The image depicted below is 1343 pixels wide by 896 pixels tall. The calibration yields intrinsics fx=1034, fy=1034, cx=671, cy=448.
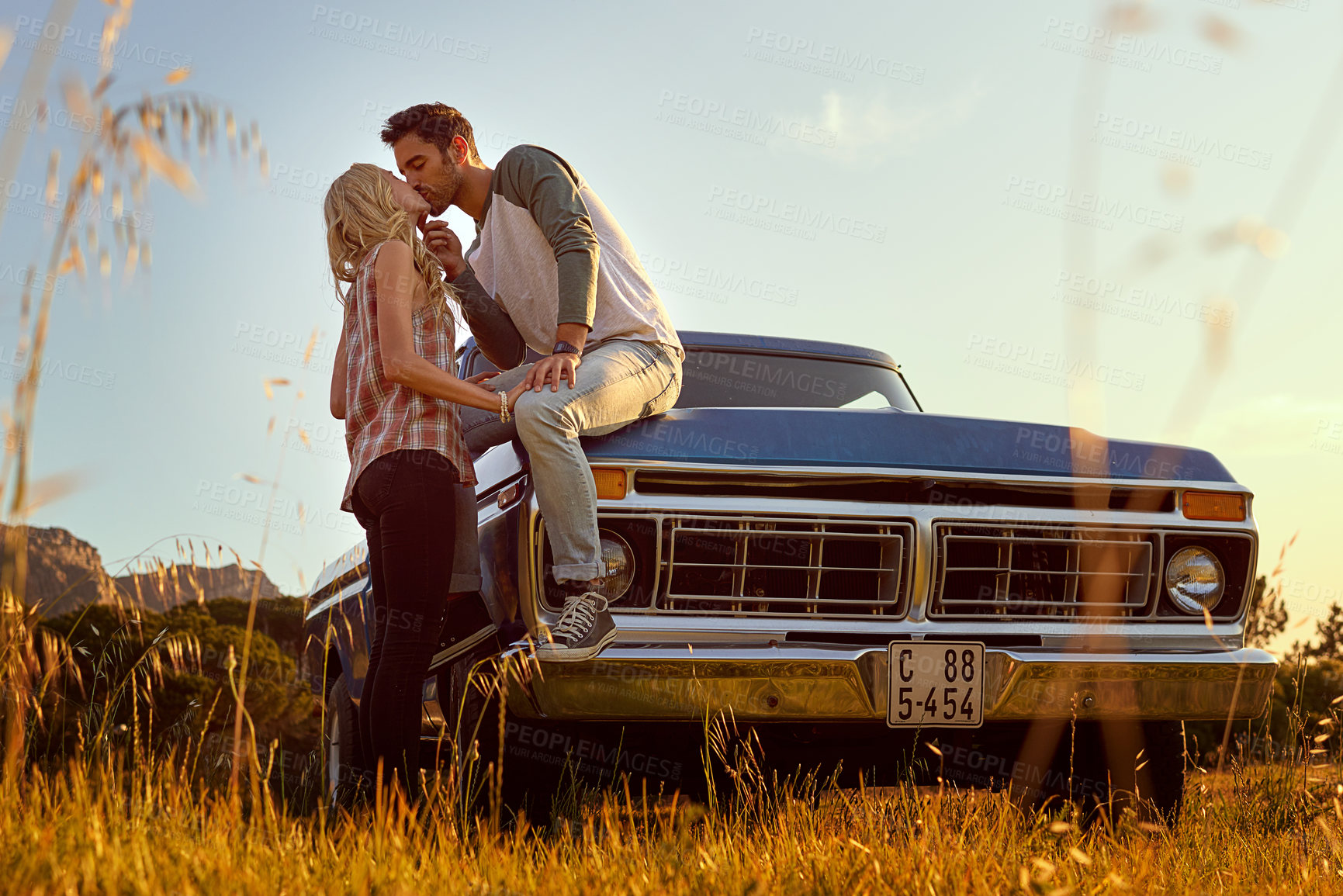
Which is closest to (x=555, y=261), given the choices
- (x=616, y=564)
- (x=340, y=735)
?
(x=616, y=564)

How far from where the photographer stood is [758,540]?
113 inches

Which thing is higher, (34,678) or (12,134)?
(12,134)

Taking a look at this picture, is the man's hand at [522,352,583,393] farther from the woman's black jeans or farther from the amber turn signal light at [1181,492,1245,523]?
the amber turn signal light at [1181,492,1245,523]

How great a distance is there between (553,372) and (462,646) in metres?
0.84

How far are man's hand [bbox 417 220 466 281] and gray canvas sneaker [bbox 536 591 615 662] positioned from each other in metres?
1.06

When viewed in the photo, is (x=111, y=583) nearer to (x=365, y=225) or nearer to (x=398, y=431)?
(x=398, y=431)

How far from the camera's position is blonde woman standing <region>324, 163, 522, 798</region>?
8.05 ft

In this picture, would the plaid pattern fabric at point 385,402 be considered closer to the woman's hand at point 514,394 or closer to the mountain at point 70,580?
the woman's hand at point 514,394

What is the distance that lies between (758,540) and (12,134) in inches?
76.0

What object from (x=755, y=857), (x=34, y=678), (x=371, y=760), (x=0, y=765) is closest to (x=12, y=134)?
(x=34, y=678)

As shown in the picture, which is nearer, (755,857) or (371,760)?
(755,857)

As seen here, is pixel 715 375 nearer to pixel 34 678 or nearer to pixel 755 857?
pixel 755 857

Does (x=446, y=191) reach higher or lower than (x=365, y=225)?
higher

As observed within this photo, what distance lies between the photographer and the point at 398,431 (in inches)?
100
